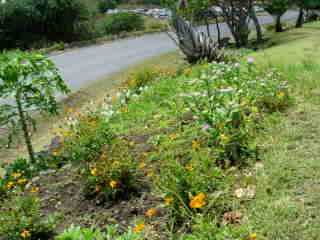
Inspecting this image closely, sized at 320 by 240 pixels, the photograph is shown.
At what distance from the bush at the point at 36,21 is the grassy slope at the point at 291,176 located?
2018cm

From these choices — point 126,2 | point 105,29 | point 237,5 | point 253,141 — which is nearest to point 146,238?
point 253,141

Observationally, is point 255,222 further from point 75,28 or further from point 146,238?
point 75,28

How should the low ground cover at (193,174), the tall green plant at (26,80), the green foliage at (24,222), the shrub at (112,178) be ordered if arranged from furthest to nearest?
the tall green plant at (26,80) < the shrub at (112,178) < the green foliage at (24,222) < the low ground cover at (193,174)

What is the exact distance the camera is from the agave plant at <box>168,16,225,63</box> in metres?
9.38

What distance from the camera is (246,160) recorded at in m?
3.94

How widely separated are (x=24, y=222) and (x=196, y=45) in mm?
7059

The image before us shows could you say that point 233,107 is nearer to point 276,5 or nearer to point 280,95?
point 280,95

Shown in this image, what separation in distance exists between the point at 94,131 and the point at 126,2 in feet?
149

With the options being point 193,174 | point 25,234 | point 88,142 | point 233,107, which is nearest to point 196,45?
point 233,107

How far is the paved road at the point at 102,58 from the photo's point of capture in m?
12.4

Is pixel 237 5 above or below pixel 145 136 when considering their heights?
above

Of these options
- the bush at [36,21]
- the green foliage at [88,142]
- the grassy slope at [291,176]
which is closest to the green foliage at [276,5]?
the grassy slope at [291,176]

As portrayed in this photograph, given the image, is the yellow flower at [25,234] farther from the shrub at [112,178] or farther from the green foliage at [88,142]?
the green foliage at [88,142]

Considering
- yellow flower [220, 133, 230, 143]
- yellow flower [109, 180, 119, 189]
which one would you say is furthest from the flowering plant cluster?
yellow flower [109, 180, 119, 189]
